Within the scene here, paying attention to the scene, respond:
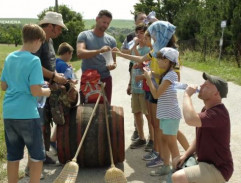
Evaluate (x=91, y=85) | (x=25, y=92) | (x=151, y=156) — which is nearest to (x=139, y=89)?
(x=91, y=85)

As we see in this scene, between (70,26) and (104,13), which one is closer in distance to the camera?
(104,13)

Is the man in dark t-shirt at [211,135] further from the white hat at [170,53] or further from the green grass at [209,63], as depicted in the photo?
the green grass at [209,63]

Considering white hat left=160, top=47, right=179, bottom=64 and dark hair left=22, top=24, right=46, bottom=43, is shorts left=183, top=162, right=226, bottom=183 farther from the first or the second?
dark hair left=22, top=24, right=46, bottom=43

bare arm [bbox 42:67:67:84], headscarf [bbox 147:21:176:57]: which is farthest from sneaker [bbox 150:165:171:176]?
bare arm [bbox 42:67:67:84]

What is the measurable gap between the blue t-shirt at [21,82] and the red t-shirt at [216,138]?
154 centimetres

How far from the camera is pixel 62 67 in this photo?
459 cm

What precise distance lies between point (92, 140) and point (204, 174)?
1720mm

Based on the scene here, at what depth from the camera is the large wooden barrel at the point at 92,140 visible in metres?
4.21

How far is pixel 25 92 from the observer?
10.6 ft

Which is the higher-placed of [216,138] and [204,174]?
[216,138]

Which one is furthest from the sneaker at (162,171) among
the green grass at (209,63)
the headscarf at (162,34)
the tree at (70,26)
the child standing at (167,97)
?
the tree at (70,26)

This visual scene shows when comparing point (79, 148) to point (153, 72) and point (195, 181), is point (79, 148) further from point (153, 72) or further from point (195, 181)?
point (195, 181)

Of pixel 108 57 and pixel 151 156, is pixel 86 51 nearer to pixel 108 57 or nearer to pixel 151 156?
pixel 108 57

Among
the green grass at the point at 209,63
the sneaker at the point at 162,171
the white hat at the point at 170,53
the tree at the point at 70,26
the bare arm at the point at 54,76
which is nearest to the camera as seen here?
the white hat at the point at 170,53
